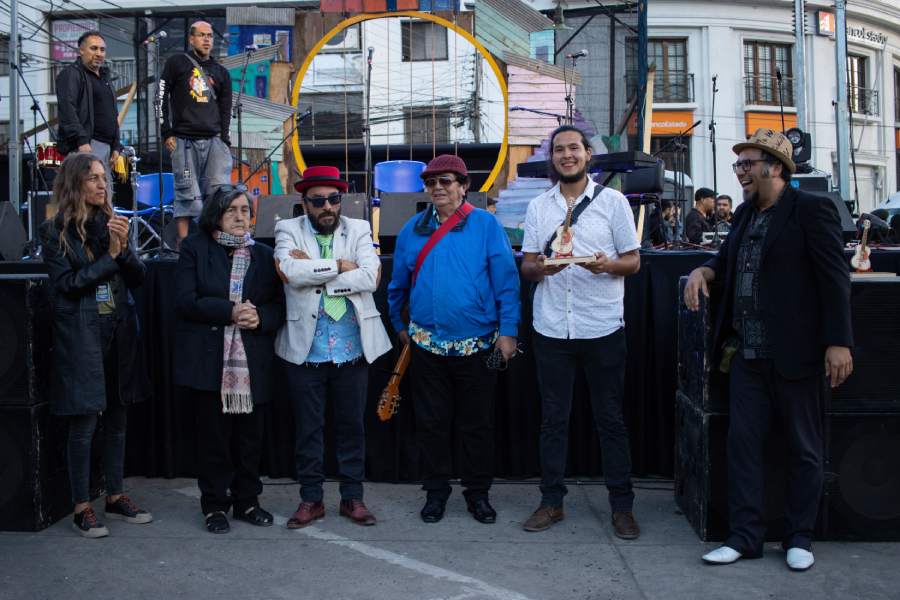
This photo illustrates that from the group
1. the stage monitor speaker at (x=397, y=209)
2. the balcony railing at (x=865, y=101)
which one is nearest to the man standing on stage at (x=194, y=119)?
the stage monitor speaker at (x=397, y=209)

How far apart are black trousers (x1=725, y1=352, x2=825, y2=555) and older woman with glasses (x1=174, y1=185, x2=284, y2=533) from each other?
88.2 inches

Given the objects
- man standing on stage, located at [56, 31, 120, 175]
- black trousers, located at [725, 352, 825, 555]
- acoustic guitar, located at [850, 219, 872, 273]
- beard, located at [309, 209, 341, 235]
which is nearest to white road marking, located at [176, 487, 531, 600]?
black trousers, located at [725, 352, 825, 555]

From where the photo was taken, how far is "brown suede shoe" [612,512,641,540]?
4.68 metres

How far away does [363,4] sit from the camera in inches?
419

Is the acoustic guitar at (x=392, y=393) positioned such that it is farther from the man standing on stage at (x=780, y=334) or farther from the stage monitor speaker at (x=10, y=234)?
the stage monitor speaker at (x=10, y=234)

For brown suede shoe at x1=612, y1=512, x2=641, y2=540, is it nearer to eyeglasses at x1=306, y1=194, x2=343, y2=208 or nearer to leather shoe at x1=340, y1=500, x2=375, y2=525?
leather shoe at x1=340, y1=500, x2=375, y2=525

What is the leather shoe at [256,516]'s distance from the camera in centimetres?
492

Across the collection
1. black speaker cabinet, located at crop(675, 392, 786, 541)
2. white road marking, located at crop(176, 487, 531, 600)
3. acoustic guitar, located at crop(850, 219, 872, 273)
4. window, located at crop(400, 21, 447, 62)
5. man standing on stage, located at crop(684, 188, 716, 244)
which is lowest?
white road marking, located at crop(176, 487, 531, 600)

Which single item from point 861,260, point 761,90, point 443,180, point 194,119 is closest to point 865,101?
point 761,90

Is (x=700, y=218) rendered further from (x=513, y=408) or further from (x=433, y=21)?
(x=513, y=408)

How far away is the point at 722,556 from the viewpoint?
425 cm

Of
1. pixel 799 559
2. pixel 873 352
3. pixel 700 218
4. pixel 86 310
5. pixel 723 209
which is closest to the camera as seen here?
pixel 799 559

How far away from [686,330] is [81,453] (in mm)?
3013

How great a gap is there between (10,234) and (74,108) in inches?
84.0
